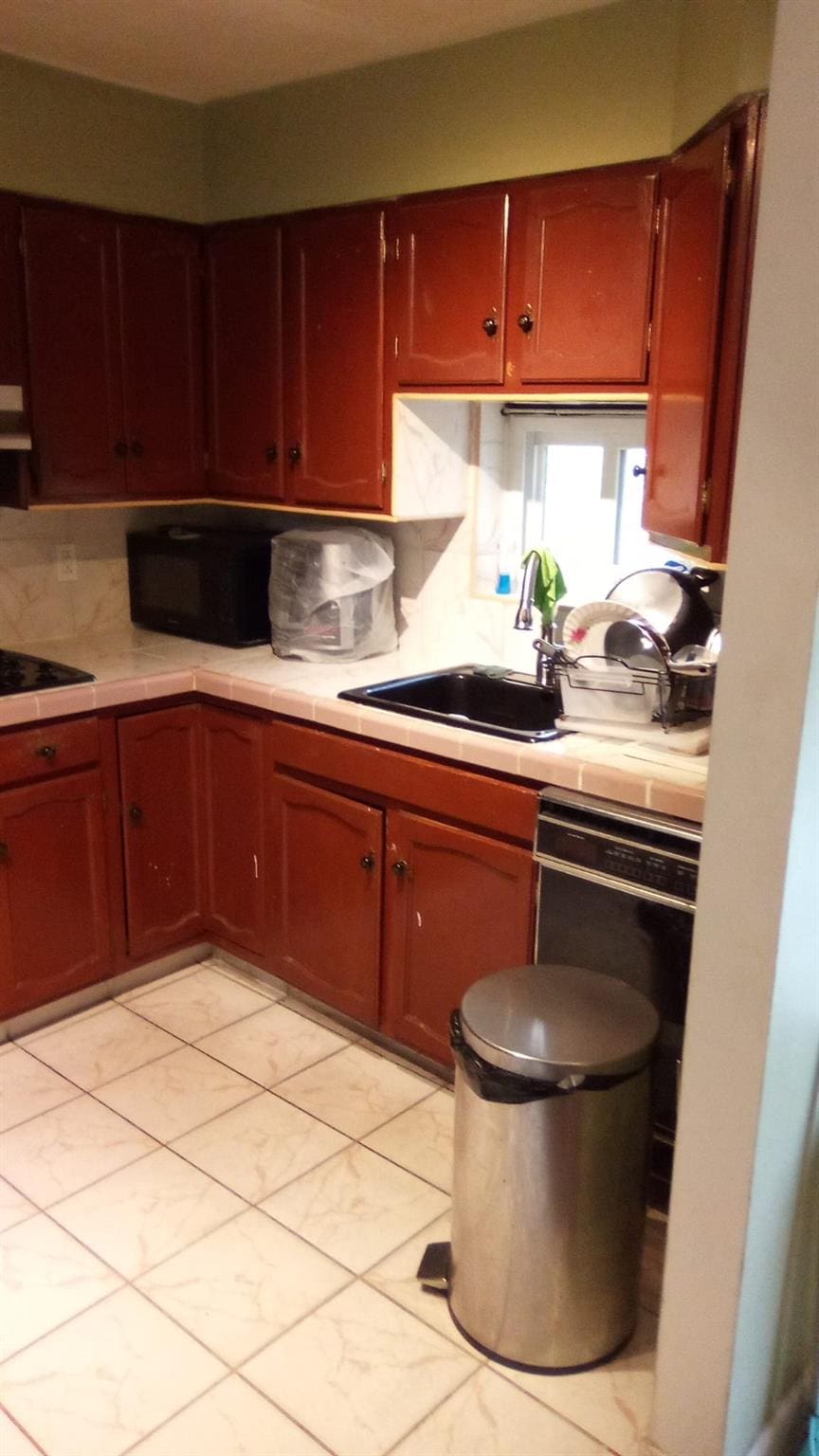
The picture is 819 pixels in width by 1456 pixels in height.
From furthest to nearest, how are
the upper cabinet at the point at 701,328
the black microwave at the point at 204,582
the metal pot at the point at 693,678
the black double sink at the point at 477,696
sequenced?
the black microwave at the point at 204,582
the black double sink at the point at 477,696
the metal pot at the point at 693,678
the upper cabinet at the point at 701,328

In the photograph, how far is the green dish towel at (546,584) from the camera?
8.66 feet

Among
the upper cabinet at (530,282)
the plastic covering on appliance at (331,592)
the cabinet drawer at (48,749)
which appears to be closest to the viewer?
the upper cabinet at (530,282)

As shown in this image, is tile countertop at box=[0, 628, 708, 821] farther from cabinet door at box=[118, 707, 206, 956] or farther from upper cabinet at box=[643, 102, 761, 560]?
upper cabinet at box=[643, 102, 761, 560]

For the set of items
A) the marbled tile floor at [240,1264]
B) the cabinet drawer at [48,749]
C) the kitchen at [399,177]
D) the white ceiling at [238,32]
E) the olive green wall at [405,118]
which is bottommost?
the marbled tile floor at [240,1264]

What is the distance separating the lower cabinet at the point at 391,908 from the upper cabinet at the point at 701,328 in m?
0.79

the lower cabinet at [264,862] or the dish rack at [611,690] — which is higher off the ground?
the dish rack at [611,690]

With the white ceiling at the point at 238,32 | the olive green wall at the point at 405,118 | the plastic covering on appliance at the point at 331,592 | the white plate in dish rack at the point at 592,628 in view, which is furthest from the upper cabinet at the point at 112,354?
the white plate in dish rack at the point at 592,628

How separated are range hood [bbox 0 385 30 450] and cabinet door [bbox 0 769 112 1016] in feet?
2.71

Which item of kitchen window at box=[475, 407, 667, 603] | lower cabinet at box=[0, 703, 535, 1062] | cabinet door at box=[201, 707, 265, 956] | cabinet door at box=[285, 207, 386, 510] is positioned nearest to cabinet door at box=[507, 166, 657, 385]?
kitchen window at box=[475, 407, 667, 603]

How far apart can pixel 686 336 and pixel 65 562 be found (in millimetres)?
1939

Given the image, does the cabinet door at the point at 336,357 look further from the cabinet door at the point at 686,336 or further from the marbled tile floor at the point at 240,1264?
the marbled tile floor at the point at 240,1264

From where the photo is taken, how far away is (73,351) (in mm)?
2934

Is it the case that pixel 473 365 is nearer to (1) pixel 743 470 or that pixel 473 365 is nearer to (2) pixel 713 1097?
(1) pixel 743 470

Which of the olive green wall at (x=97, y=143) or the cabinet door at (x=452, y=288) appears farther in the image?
the olive green wall at (x=97, y=143)
